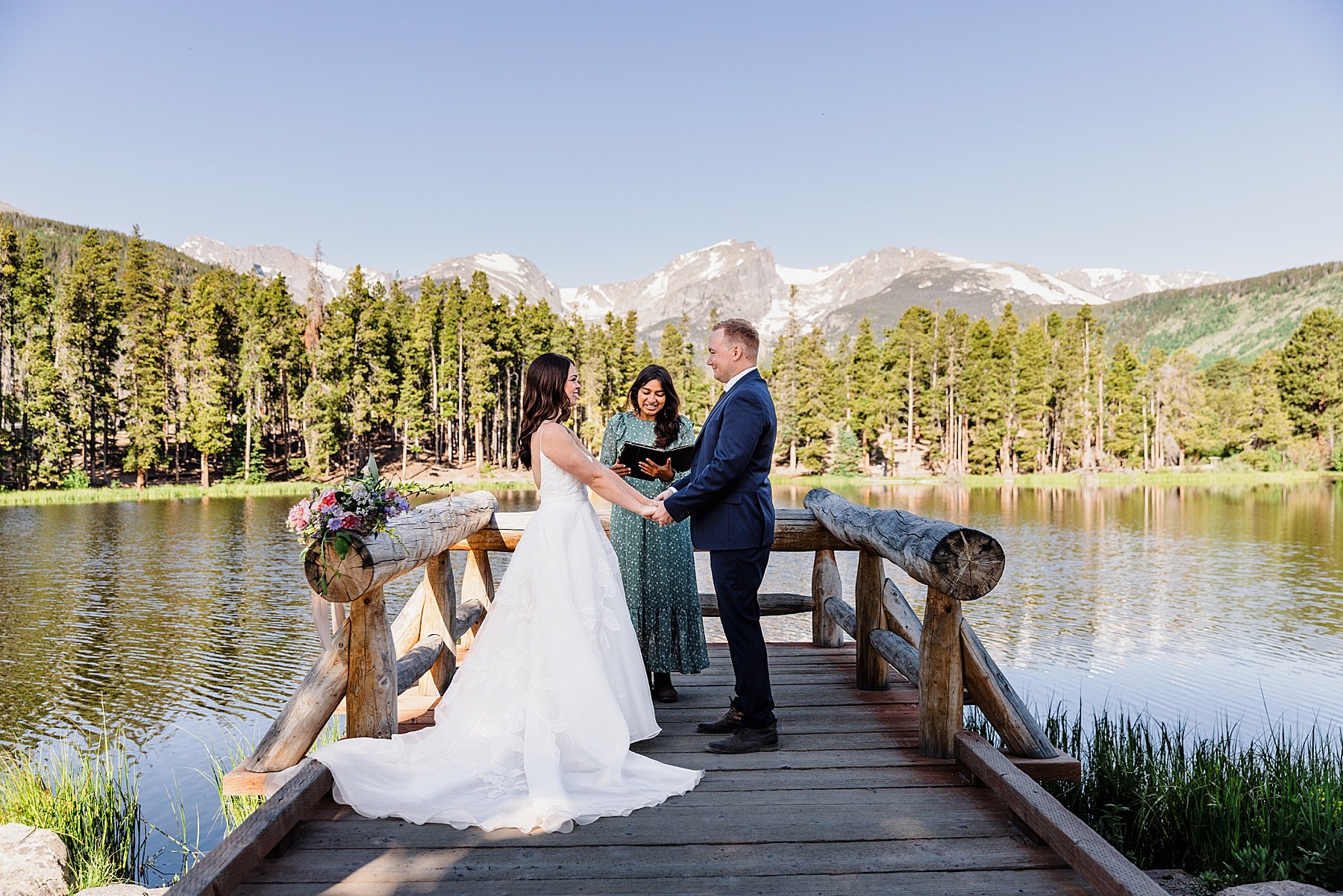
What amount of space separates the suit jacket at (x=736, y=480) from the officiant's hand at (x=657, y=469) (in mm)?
563

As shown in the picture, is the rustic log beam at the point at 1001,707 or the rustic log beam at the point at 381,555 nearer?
the rustic log beam at the point at 381,555

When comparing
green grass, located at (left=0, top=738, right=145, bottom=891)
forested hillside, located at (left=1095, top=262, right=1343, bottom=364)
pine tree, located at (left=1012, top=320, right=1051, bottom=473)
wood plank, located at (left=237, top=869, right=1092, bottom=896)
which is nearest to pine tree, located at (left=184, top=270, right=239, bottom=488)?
green grass, located at (left=0, top=738, right=145, bottom=891)

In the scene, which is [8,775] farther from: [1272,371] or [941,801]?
[1272,371]

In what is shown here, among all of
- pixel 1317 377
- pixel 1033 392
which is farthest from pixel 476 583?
pixel 1317 377

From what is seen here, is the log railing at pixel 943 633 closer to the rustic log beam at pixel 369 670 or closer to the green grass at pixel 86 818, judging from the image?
Result: the rustic log beam at pixel 369 670

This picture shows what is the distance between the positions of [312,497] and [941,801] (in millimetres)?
3115

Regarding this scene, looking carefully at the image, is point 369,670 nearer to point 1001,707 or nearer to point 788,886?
point 788,886

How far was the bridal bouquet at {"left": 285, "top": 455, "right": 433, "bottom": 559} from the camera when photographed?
3635 mm

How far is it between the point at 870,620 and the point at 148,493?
37812mm

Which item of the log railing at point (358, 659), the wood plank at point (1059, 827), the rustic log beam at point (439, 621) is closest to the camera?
the wood plank at point (1059, 827)

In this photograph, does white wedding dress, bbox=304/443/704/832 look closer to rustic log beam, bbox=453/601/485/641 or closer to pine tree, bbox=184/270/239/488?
rustic log beam, bbox=453/601/485/641

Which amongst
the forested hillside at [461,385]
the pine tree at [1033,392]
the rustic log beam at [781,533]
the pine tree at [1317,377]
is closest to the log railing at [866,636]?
the rustic log beam at [781,533]

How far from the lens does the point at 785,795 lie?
369 centimetres

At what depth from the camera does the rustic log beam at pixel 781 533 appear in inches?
244
